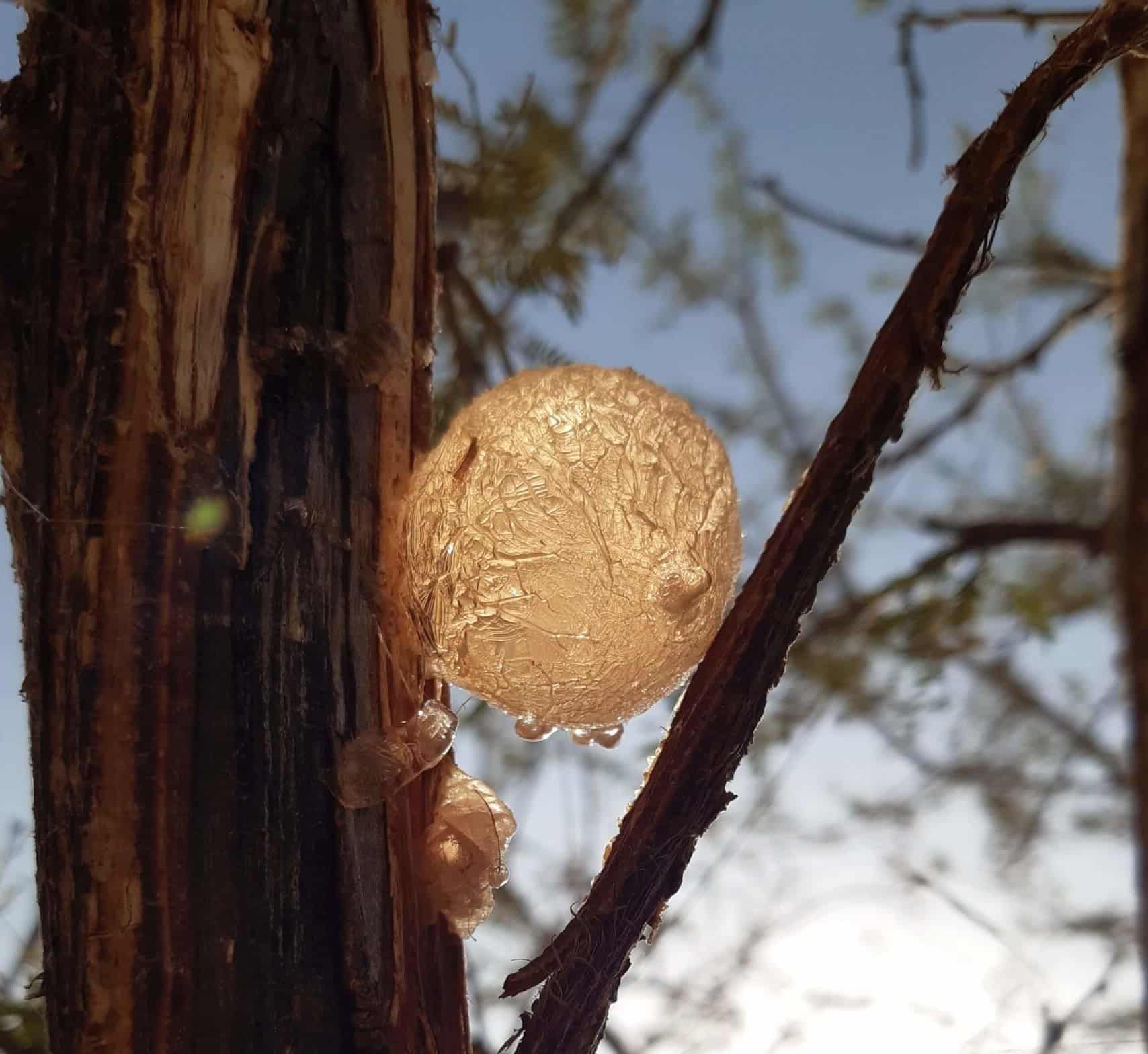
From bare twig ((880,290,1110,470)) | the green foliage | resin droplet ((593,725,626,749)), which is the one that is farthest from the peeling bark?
the green foliage

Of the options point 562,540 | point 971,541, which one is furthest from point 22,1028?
point 971,541

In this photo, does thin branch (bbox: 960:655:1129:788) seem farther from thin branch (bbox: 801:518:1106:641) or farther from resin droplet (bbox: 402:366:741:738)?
resin droplet (bbox: 402:366:741:738)

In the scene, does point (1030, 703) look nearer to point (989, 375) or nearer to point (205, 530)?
point (989, 375)

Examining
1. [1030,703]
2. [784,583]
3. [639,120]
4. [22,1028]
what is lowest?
[22,1028]

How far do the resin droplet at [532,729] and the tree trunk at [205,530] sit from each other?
140 mm

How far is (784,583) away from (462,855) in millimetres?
297

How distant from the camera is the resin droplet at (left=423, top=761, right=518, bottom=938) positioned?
671mm

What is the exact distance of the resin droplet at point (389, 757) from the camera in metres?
0.61

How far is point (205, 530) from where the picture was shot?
0.59 metres

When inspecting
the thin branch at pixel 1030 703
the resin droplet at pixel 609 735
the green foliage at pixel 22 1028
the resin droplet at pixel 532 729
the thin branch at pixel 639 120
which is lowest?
the green foliage at pixel 22 1028

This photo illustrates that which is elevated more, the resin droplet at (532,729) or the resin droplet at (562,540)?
the resin droplet at (562,540)

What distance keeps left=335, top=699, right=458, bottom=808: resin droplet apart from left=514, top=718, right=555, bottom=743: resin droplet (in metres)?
0.12

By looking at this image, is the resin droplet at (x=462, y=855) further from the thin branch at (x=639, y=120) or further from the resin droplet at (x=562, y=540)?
the thin branch at (x=639, y=120)

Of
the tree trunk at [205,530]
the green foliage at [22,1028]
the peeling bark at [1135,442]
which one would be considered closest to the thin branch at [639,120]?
the peeling bark at [1135,442]
